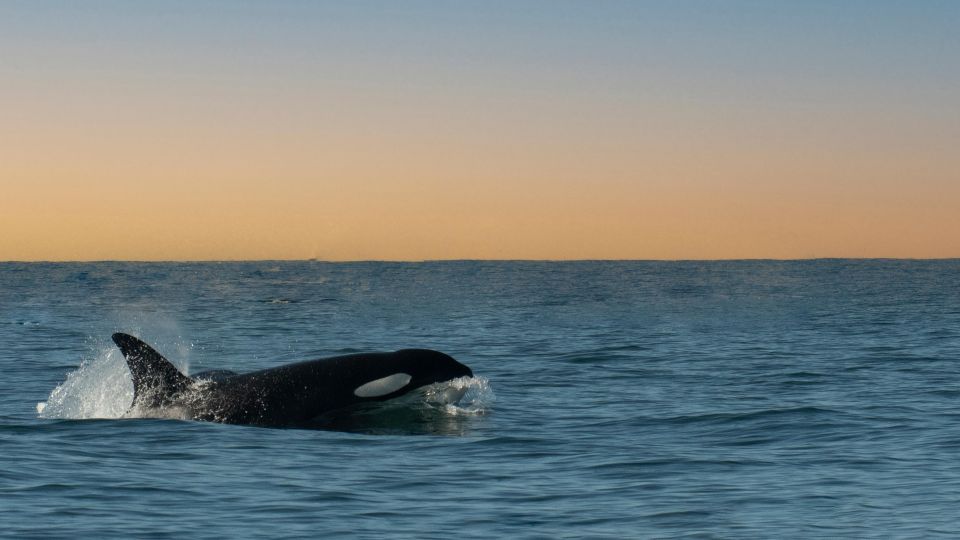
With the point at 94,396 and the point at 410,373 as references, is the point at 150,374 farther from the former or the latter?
the point at 410,373

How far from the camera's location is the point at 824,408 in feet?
64.0

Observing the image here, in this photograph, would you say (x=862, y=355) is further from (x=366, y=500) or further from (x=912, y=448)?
(x=366, y=500)

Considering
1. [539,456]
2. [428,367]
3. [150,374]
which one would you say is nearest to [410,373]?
[428,367]

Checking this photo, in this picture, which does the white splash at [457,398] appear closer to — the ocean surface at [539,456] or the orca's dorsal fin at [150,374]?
the ocean surface at [539,456]

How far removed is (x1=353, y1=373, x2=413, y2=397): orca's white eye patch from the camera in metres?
16.8

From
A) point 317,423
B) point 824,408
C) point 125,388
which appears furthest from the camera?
point 125,388

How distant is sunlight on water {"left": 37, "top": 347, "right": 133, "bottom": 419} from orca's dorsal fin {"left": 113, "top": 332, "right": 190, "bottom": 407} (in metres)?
0.79

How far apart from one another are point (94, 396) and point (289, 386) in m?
4.76

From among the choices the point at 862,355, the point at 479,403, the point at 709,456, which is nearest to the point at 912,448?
the point at 709,456

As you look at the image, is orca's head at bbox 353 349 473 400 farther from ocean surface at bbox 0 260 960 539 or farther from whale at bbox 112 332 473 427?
ocean surface at bbox 0 260 960 539

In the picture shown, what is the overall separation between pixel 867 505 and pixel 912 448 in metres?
3.83

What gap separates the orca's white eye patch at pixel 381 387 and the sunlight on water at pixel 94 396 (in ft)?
12.1

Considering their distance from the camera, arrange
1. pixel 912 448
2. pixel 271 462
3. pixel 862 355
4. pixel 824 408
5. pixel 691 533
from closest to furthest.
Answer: pixel 691 533 < pixel 271 462 < pixel 912 448 < pixel 824 408 < pixel 862 355

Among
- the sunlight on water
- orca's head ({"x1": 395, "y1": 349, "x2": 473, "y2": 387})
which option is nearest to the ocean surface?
the sunlight on water
